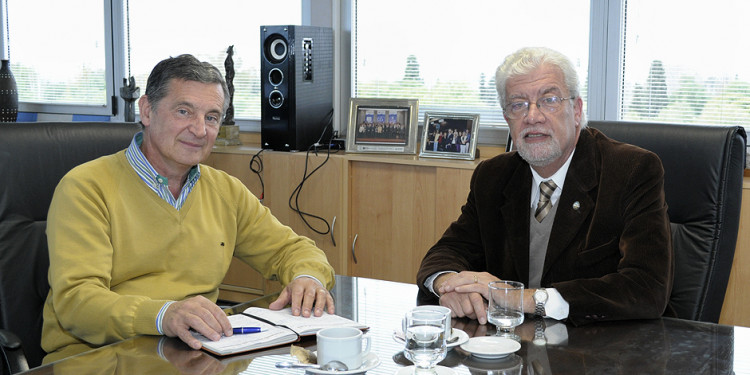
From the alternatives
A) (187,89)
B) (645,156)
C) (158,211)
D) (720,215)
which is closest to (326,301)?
(158,211)

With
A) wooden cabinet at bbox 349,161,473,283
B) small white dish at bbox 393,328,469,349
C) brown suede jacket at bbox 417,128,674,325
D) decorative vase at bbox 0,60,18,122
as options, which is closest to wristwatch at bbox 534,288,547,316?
brown suede jacket at bbox 417,128,674,325

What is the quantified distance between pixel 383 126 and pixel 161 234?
203 cm

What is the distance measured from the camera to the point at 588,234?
1.96 meters

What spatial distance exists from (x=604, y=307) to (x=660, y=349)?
206mm

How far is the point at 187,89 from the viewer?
80.0 inches

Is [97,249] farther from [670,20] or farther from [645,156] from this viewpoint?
[670,20]

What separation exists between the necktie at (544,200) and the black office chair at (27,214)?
1200 millimetres

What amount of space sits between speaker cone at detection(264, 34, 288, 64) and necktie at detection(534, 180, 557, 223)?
201cm

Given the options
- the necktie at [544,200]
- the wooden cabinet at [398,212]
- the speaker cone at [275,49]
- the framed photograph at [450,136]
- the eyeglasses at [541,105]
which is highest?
the speaker cone at [275,49]

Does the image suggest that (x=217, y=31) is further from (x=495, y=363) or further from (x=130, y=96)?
(x=495, y=363)

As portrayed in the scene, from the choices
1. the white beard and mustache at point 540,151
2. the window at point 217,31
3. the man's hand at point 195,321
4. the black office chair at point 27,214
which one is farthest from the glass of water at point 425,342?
the window at point 217,31

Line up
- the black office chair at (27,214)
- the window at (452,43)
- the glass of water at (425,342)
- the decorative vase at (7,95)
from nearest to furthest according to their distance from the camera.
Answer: the glass of water at (425,342) < the black office chair at (27,214) < the window at (452,43) < the decorative vase at (7,95)

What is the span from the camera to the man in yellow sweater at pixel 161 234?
1.70 m

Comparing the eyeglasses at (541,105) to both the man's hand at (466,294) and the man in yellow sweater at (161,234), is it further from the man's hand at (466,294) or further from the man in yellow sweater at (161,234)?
the man in yellow sweater at (161,234)
